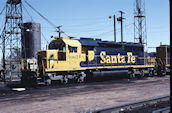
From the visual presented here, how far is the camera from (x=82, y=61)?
18906 millimetres

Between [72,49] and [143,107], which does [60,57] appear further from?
[143,107]

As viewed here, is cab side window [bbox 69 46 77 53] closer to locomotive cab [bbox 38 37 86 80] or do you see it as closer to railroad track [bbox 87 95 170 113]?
locomotive cab [bbox 38 37 86 80]

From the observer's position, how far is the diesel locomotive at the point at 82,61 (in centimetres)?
1658

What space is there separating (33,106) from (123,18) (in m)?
31.7

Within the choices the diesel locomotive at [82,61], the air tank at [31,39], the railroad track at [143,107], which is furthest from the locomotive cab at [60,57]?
the air tank at [31,39]

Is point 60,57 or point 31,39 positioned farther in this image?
Result: point 31,39

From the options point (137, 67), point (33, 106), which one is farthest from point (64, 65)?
point (137, 67)

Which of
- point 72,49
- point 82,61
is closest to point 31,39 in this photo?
point 82,61

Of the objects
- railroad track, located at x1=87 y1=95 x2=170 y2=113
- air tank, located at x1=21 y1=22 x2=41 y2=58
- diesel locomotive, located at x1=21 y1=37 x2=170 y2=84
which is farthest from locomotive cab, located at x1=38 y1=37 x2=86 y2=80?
air tank, located at x1=21 y1=22 x2=41 y2=58

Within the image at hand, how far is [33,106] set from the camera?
31.9 ft

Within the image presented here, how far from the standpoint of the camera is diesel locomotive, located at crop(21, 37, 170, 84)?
1658cm

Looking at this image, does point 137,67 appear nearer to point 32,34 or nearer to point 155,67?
point 155,67

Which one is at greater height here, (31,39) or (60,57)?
(31,39)

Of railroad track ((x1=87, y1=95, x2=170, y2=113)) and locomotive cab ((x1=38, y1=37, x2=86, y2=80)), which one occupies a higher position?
locomotive cab ((x1=38, y1=37, x2=86, y2=80))
